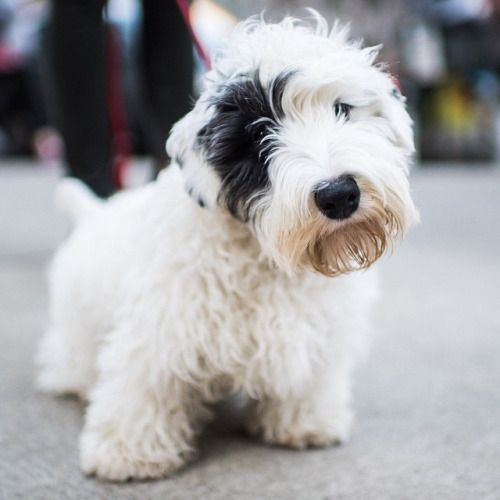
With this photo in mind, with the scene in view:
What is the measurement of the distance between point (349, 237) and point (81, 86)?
4.01 ft

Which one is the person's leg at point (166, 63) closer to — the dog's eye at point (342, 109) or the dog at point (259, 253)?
the dog at point (259, 253)

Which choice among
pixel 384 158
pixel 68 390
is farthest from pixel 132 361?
pixel 384 158

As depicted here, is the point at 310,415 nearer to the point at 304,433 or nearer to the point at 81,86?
the point at 304,433

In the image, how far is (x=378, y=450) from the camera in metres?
1.21

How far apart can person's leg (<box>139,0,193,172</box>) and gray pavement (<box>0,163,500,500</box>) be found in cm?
66

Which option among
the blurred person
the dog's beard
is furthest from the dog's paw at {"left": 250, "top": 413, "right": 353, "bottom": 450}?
the blurred person

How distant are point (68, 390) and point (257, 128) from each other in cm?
71

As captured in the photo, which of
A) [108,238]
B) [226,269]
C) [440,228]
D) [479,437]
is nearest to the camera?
[226,269]

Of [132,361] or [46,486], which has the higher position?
[132,361]

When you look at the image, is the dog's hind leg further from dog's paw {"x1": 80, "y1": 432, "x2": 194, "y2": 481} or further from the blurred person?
the blurred person

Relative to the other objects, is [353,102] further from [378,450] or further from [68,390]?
[68,390]

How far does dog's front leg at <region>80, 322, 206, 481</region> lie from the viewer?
1110 mm

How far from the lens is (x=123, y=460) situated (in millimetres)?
1106

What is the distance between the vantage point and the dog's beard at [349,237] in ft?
3.21
